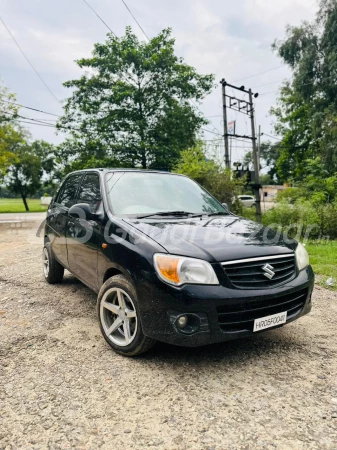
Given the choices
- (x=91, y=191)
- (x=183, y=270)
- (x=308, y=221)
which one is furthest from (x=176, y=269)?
(x=308, y=221)

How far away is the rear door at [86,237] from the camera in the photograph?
3.30m

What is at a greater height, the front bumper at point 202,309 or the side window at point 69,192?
the side window at point 69,192

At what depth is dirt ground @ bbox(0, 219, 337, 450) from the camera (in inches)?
74.0

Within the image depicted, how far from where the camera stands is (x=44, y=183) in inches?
1339

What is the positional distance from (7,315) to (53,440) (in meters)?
2.30

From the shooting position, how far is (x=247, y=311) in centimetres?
248

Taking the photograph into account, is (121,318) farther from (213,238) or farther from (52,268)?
(52,268)

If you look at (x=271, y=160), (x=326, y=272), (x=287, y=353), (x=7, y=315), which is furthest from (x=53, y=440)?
(x=271, y=160)

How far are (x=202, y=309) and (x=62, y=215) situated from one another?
105 inches

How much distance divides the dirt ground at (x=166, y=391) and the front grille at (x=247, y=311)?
0.39 metres

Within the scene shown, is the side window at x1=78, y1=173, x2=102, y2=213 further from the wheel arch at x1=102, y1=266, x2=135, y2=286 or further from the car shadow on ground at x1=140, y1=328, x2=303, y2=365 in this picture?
the car shadow on ground at x1=140, y1=328, x2=303, y2=365

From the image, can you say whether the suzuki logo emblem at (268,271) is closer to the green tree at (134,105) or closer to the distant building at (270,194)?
the distant building at (270,194)

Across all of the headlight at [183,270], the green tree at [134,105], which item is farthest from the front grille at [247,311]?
the green tree at [134,105]

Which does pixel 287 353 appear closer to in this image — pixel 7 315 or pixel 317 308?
pixel 317 308
